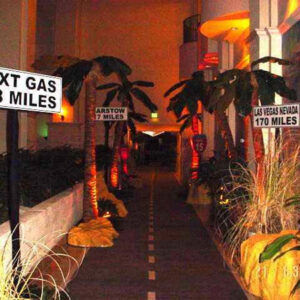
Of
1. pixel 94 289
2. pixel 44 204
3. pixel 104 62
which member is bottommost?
pixel 94 289

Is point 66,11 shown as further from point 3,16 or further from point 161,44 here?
point 3,16

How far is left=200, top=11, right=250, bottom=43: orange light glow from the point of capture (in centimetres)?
1270

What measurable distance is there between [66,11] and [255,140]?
64.5 ft

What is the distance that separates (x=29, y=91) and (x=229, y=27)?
9.93 metres

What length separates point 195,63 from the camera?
72.4 ft

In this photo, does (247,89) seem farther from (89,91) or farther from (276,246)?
(276,246)

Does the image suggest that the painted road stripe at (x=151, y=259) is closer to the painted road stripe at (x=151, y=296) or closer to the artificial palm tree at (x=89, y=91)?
the painted road stripe at (x=151, y=296)

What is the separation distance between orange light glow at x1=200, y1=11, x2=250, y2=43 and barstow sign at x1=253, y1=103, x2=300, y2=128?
5.26 m

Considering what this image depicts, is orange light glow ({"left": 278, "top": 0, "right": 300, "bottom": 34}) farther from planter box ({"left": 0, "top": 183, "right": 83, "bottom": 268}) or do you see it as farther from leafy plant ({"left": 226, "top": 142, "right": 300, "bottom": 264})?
planter box ({"left": 0, "top": 183, "right": 83, "bottom": 268})

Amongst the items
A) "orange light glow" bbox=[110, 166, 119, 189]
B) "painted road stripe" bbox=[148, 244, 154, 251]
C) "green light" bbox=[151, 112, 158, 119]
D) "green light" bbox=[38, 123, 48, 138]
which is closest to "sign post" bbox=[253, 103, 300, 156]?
"painted road stripe" bbox=[148, 244, 154, 251]

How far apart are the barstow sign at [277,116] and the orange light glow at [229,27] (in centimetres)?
526

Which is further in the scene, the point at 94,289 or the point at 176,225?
the point at 176,225

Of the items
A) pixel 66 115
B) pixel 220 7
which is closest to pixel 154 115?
pixel 66 115

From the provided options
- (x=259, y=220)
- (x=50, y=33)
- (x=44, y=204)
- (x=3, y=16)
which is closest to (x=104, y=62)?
(x=44, y=204)
